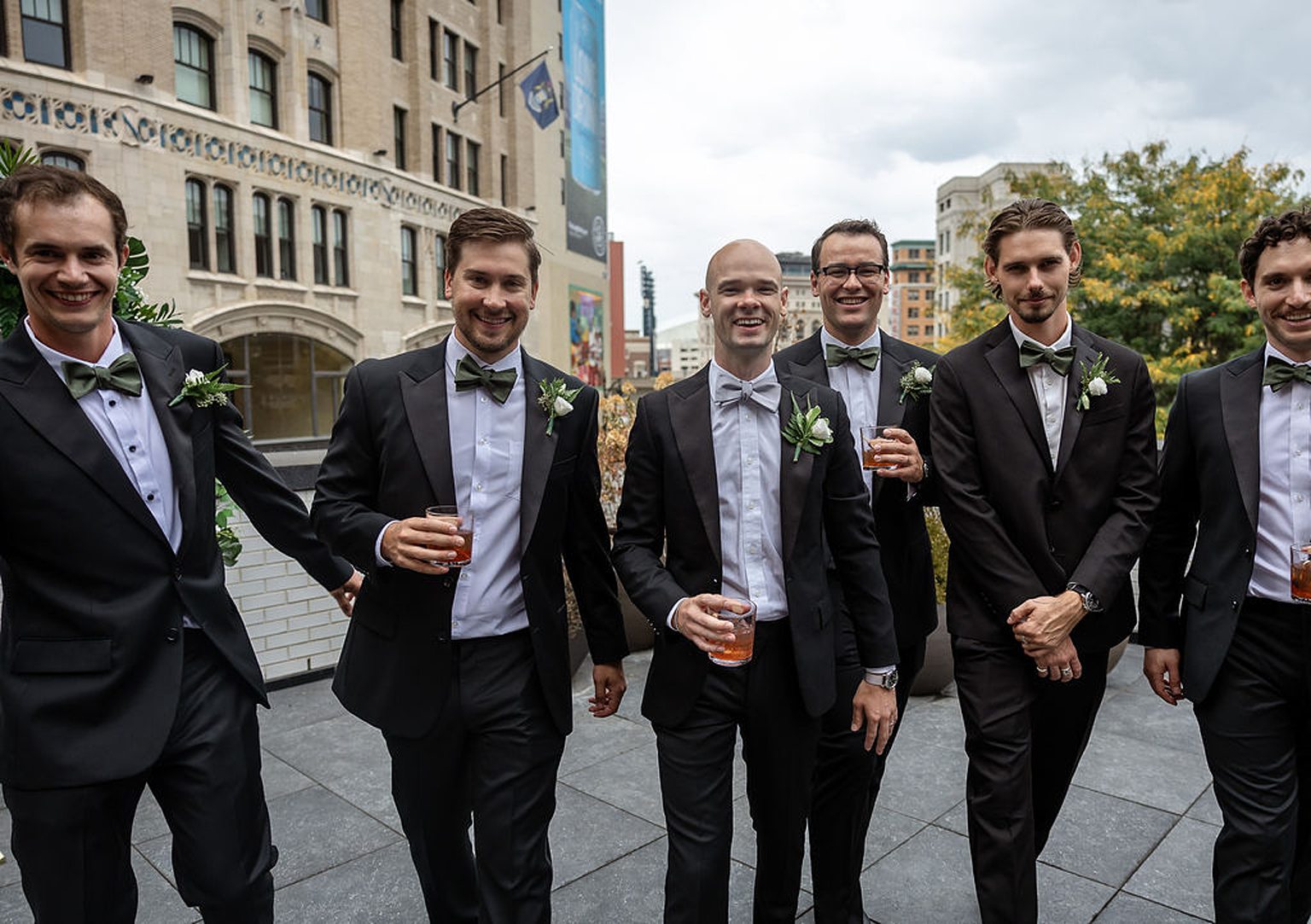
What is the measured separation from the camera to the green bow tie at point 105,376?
257cm

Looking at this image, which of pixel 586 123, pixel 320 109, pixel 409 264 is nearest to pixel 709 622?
pixel 320 109

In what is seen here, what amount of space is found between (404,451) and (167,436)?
0.69 meters

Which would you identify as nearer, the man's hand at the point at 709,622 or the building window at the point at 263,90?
the man's hand at the point at 709,622

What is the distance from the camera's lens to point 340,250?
86.9 feet

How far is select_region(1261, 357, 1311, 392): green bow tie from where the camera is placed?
3.02 metres

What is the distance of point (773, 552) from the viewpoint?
305cm

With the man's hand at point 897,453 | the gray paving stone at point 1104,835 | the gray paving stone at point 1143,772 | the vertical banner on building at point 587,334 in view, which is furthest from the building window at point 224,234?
the gray paving stone at point 1104,835

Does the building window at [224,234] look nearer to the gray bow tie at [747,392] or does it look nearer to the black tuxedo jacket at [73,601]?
the black tuxedo jacket at [73,601]

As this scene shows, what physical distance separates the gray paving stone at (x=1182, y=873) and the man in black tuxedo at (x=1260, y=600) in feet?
2.03

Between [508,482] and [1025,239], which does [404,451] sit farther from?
[1025,239]

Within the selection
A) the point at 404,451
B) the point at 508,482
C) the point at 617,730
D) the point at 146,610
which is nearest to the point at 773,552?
the point at 508,482

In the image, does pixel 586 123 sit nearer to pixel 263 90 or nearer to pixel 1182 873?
pixel 263 90

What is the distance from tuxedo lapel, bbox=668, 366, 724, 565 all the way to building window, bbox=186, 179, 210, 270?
72.4 feet

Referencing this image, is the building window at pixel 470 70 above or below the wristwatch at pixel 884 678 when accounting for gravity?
above
